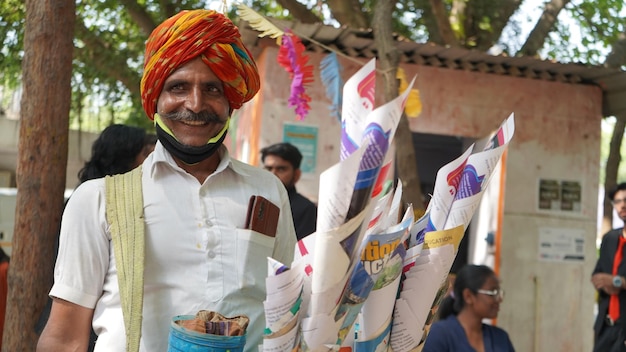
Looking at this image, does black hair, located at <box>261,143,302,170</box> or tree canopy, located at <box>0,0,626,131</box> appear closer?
black hair, located at <box>261,143,302,170</box>

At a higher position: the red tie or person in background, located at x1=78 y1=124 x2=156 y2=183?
person in background, located at x1=78 y1=124 x2=156 y2=183

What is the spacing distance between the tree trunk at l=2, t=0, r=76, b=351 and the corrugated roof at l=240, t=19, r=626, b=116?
2.93m

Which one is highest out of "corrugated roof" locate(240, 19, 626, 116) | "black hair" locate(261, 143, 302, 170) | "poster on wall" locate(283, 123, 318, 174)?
"corrugated roof" locate(240, 19, 626, 116)

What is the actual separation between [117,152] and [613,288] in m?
4.01

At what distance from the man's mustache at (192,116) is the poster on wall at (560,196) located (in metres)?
6.42

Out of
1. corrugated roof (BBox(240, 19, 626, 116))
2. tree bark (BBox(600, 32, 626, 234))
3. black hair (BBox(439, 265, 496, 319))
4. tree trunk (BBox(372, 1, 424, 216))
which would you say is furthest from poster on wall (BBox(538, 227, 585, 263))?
black hair (BBox(439, 265, 496, 319))

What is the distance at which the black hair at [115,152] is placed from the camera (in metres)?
3.88

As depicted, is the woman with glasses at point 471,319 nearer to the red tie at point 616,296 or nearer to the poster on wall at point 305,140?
the red tie at point 616,296

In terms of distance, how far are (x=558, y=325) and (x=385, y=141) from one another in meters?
7.02

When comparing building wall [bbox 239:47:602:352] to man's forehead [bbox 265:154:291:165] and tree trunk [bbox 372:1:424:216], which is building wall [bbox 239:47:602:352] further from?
tree trunk [bbox 372:1:424:216]

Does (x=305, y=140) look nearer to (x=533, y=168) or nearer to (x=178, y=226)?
(x=533, y=168)

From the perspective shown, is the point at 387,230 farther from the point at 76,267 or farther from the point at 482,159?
the point at 76,267

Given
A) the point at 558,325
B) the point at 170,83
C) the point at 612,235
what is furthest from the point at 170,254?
the point at 558,325

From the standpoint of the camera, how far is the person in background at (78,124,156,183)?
389 cm
